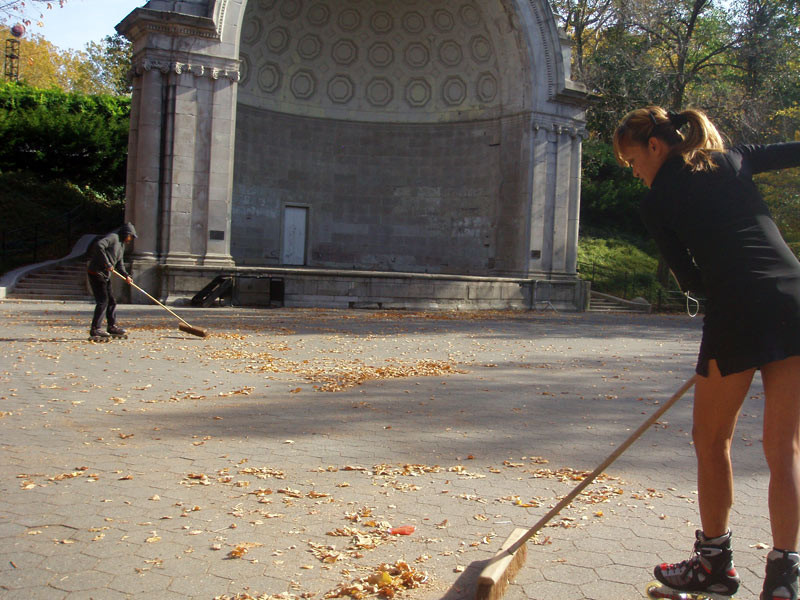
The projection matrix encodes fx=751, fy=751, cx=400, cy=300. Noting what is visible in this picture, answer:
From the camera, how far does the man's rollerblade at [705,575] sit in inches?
124

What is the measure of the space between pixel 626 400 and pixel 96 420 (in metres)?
5.52

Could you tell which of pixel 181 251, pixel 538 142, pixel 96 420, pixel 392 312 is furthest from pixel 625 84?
pixel 96 420

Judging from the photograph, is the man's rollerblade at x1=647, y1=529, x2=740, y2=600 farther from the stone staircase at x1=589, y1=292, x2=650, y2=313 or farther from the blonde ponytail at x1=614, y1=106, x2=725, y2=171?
the stone staircase at x1=589, y1=292, x2=650, y2=313

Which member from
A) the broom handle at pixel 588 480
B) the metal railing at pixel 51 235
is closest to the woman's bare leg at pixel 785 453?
the broom handle at pixel 588 480

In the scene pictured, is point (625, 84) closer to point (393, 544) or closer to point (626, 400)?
point (626, 400)

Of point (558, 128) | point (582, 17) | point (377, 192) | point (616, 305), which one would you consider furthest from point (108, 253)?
point (582, 17)

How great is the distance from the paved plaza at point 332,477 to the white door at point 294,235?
19.1 meters

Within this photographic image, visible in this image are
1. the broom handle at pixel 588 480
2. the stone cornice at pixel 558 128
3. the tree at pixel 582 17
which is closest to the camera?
the broom handle at pixel 588 480

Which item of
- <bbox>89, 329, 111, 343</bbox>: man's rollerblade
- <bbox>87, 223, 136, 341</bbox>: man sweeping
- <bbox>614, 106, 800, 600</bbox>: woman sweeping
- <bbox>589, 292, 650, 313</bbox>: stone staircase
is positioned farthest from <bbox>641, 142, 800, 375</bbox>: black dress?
<bbox>589, 292, 650, 313</bbox>: stone staircase

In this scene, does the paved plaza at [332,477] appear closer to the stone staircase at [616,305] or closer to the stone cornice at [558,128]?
the stone cornice at [558,128]

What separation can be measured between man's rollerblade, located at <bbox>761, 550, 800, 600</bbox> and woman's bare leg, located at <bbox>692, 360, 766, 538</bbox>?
12.5 inches

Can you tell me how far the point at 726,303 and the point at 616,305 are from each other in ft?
91.2

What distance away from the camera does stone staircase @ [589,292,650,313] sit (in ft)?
96.3

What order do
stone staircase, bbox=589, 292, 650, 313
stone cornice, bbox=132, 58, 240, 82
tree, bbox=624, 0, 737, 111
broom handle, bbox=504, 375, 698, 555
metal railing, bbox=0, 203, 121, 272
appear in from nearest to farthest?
broom handle, bbox=504, 375, 698, 555 → stone cornice, bbox=132, 58, 240, 82 → metal railing, bbox=0, 203, 121, 272 → stone staircase, bbox=589, 292, 650, 313 → tree, bbox=624, 0, 737, 111
